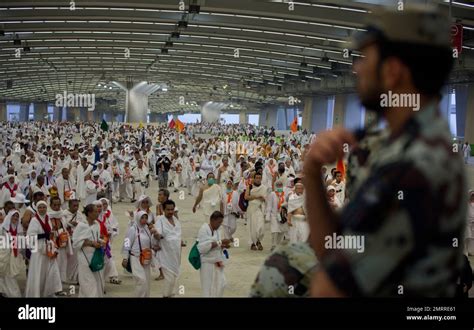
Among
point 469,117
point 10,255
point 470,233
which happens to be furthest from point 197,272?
point 469,117

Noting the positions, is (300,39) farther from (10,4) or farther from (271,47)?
(10,4)

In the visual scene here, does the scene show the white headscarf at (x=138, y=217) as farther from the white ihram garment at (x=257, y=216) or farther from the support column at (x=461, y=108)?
the support column at (x=461, y=108)

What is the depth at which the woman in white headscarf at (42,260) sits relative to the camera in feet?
25.3

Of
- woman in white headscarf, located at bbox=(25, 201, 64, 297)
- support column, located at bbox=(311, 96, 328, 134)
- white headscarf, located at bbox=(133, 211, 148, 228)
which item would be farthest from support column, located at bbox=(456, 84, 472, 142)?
woman in white headscarf, located at bbox=(25, 201, 64, 297)

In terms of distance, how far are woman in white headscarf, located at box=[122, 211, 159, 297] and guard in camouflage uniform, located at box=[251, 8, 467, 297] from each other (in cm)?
715

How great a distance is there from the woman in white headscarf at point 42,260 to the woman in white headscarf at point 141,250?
39.2 inches

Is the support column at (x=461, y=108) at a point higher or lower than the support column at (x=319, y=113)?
lower

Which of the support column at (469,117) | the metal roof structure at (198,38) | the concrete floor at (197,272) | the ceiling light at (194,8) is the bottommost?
the concrete floor at (197,272)

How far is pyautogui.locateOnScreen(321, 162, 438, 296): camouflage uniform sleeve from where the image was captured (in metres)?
1.02

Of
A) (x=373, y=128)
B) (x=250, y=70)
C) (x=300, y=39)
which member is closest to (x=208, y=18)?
(x=300, y=39)

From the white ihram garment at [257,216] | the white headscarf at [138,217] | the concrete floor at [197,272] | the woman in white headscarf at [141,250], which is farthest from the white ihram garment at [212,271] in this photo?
the white ihram garment at [257,216]

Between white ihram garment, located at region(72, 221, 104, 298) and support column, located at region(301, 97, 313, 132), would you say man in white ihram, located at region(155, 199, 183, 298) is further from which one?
support column, located at region(301, 97, 313, 132)

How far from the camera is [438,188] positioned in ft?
3.34

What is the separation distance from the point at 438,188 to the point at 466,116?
2773 cm
